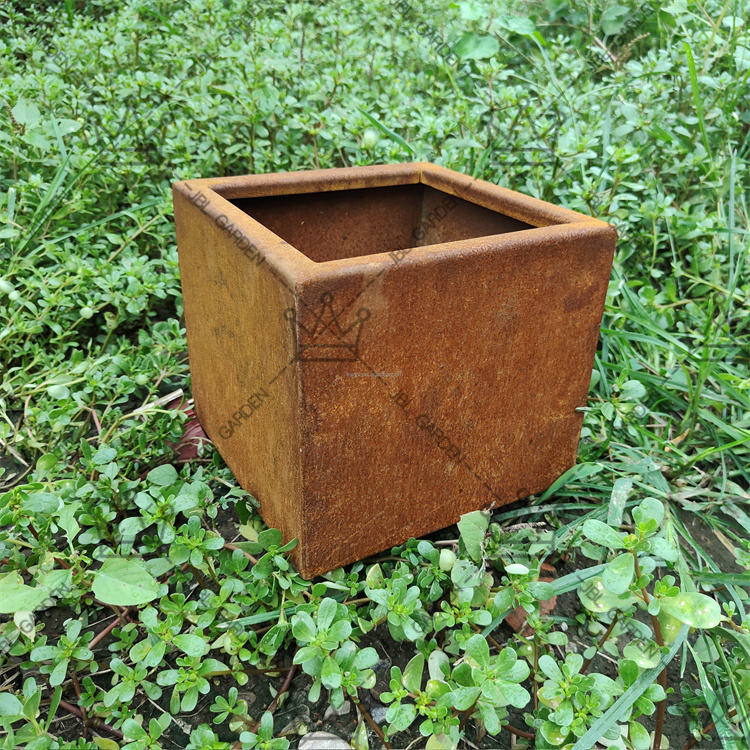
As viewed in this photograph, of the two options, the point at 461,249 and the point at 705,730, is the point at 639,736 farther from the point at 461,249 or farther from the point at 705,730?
the point at 461,249

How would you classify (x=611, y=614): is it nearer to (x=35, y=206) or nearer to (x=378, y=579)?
(x=378, y=579)

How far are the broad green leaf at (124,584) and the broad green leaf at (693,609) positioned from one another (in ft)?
2.59

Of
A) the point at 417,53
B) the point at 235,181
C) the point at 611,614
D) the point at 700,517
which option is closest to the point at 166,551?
the point at 235,181

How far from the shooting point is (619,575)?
1.00 metres

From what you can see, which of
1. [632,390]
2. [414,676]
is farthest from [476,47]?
[414,676]

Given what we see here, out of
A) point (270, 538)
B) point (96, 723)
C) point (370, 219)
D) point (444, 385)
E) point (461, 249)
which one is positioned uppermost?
point (461, 249)

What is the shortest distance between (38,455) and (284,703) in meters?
0.90

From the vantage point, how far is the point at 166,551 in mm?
1441

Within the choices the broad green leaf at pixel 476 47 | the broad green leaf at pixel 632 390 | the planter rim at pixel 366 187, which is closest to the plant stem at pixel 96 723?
the planter rim at pixel 366 187

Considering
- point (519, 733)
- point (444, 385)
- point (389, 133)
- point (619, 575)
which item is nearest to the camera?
point (619, 575)

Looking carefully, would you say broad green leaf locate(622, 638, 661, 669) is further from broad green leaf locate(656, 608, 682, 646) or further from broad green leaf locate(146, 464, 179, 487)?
broad green leaf locate(146, 464, 179, 487)

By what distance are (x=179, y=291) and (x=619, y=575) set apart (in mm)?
1483

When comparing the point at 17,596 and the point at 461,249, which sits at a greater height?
the point at 461,249

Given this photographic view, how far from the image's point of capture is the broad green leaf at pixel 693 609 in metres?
0.99
